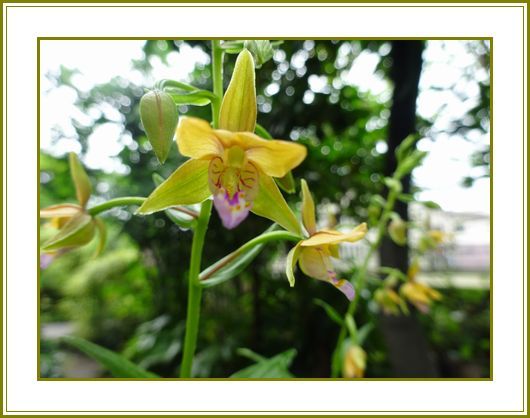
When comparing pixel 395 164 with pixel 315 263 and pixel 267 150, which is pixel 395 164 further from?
pixel 267 150

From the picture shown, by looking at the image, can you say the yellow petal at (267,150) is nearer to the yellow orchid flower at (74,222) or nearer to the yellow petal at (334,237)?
the yellow petal at (334,237)

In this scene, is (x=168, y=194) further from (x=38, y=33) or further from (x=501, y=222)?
(x=501, y=222)

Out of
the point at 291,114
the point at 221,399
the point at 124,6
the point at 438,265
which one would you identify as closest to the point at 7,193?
the point at 124,6

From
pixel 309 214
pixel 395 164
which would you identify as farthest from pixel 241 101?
pixel 395 164

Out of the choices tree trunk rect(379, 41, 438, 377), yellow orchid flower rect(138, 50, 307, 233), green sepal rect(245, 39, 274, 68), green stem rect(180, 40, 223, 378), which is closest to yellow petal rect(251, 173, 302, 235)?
yellow orchid flower rect(138, 50, 307, 233)

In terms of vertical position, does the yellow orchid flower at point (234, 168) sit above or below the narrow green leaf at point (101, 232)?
above

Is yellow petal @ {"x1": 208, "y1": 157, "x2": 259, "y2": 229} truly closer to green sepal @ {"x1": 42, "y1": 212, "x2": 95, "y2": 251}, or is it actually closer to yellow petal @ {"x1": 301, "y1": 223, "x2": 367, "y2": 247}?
yellow petal @ {"x1": 301, "y1": 223, "x2": 367, "y2": 247}

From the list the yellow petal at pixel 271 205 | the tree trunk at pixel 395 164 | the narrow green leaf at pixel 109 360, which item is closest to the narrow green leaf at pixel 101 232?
the narrow green leaf at pixel 109 360
